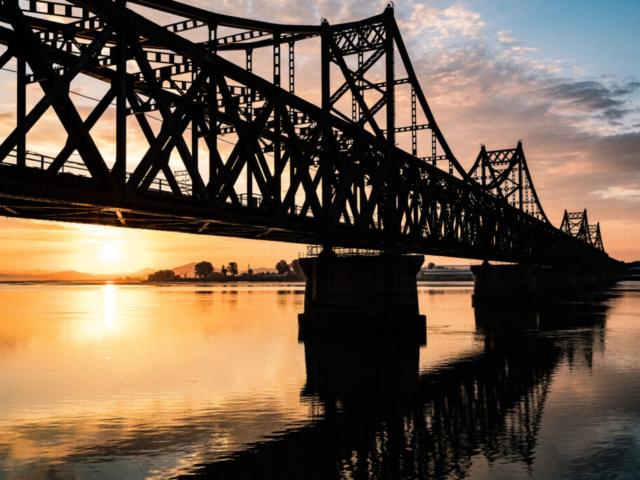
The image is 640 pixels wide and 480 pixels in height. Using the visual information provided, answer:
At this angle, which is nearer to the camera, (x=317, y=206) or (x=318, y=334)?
(x=317, y=206)

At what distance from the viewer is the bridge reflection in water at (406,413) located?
16.8 m

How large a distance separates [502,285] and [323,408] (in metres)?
74.3

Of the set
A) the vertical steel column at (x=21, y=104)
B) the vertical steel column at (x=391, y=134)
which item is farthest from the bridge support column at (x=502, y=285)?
the vertical steel column at (x=21, y=104)

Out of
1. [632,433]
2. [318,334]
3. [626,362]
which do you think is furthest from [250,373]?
[626,362]

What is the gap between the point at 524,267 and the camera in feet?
305

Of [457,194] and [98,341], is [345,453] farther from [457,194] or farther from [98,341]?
[457,194]

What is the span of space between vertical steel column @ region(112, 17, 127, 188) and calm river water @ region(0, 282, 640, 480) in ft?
29.6

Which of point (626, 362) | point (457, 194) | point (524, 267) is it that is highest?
point (457, 194)

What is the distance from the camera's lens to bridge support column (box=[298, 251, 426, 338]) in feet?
146

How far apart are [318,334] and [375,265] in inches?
259

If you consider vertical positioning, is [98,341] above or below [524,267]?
below

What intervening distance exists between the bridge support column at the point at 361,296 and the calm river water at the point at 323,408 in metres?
1.93

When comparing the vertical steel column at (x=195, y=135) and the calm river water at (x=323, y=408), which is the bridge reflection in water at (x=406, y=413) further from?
the vertical steel column at (x=195, y=135)

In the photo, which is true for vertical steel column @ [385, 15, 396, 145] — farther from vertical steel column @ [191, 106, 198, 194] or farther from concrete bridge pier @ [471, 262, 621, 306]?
concrete bridge pier @ [471, 262, 621, 306]
